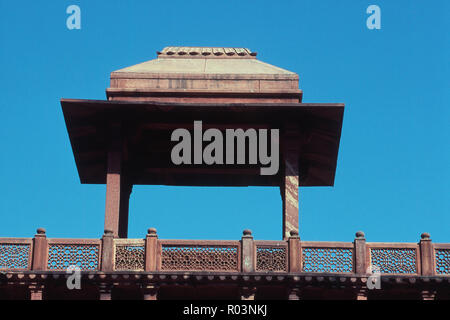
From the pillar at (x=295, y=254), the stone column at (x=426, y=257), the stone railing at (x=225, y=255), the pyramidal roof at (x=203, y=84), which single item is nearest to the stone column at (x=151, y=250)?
the stone railing at (x=225, y=255)

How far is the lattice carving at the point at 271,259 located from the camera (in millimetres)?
21484

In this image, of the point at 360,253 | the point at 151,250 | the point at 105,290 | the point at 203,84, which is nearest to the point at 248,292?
the point at 151,250

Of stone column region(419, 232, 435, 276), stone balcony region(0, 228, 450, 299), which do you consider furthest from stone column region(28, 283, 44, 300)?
stone column region(419, 232, 435, 276)

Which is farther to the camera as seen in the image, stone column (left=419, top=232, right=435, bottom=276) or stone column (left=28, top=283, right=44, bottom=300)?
stone column (left=419, top=232, right=435, bottom=276)

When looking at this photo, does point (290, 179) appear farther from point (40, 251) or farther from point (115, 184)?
point (40, 251)

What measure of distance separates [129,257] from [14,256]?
225cm

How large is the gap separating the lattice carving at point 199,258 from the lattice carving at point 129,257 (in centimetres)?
43

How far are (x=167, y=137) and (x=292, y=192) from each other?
350 cm

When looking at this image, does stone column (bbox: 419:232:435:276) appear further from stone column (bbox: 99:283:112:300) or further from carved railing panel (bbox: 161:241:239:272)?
stone column (bbox: 99:283:112:300)

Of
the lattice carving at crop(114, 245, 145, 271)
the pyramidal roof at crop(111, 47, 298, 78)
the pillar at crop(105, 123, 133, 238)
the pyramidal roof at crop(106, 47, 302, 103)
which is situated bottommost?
the lattice carving at crop(114, 245, 145, 271)

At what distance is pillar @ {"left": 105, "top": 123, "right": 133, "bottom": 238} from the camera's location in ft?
74.0

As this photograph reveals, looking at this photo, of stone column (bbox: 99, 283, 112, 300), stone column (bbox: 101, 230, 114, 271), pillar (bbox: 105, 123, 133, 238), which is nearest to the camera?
stone column (bbox: 99, 283, 112, 300)
